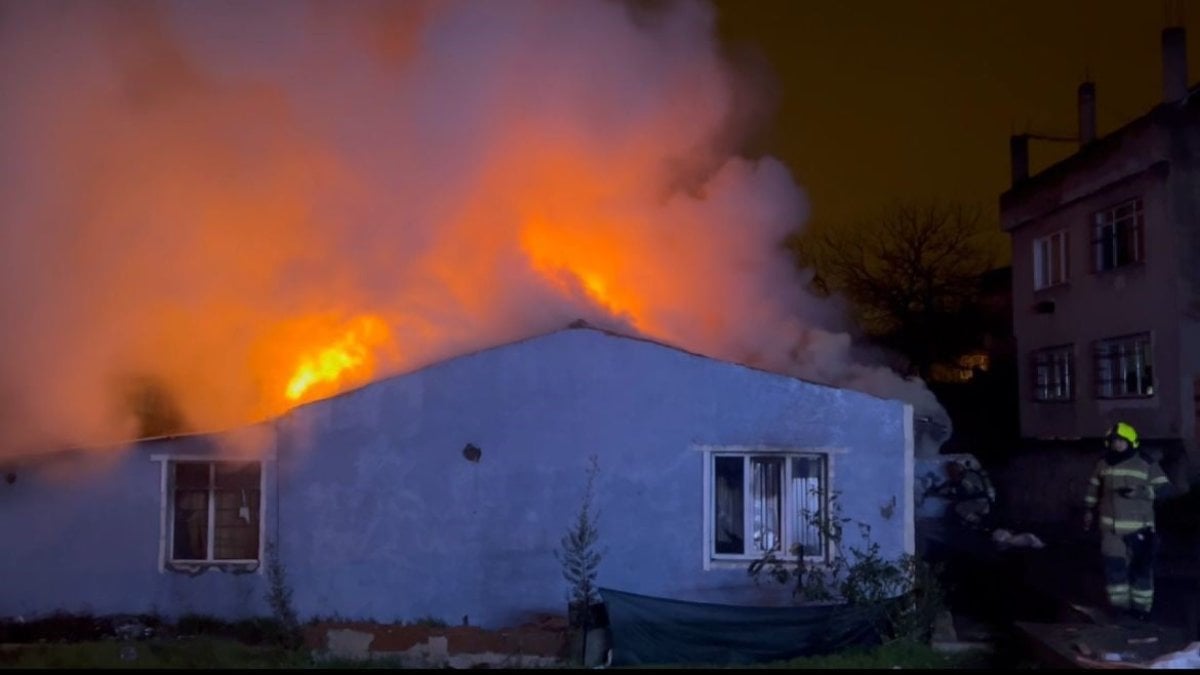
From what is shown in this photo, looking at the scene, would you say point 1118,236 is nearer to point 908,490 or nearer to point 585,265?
point 585,265

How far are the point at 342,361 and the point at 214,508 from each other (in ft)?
14.0

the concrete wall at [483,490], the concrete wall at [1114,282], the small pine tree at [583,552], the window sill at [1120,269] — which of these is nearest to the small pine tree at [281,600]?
the concrete wall at [483,490]

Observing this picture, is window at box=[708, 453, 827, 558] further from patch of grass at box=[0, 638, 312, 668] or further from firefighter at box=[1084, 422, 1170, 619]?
patch of grass at box=[0, 638, 312, 668]

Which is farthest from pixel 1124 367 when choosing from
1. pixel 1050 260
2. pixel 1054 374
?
pixel 1050 260

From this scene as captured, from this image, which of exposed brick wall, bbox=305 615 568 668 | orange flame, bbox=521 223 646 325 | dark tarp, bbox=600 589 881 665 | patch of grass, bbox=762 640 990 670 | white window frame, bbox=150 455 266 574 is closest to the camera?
patch of grass, bbox=762 640 990 670

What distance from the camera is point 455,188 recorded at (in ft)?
69.7

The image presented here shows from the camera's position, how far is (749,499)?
519 inches

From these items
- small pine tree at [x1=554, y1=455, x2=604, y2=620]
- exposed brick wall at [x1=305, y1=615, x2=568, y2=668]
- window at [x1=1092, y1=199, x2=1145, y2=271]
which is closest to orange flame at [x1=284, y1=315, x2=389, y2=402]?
small pine tree at [x1=554, y1=455, x2=604, y2=620]

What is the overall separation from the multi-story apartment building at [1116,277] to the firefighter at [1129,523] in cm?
974

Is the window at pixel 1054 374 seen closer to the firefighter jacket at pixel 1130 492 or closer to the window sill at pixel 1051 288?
the window sill at pixel 1051 288

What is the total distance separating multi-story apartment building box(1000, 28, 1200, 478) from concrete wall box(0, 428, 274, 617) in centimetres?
1591

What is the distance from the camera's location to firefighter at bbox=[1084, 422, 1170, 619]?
12.4 meters

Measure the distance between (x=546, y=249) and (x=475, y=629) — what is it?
391 inches

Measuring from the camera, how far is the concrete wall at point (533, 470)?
12953 mm
